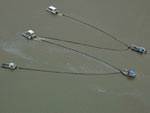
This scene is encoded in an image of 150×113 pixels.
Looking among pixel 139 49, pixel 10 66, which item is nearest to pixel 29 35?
pixel 10 66

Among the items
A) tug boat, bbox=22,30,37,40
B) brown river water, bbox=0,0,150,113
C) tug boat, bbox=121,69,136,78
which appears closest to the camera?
brown river water, bbox=0,0,150,113

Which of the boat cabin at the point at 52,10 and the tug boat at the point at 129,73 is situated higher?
the boat cabin at the point at 52,10

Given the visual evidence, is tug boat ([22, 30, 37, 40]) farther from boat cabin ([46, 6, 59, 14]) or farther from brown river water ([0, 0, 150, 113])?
boat cabin ([46, 6, 59, 14])

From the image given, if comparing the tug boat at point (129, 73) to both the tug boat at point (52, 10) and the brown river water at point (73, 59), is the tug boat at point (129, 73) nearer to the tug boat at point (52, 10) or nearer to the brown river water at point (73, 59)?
the brown river water at point (73, 59)

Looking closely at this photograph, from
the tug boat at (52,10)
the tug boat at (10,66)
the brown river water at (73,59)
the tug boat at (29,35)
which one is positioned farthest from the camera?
the tug boat at (52,10)

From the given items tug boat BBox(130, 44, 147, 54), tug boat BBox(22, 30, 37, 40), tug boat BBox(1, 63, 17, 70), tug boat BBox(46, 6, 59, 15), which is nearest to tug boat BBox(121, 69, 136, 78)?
tug boat BBox(130, 44, 147, 54)

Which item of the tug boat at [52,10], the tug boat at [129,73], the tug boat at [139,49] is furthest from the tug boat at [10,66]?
the tug boat at [139,49]

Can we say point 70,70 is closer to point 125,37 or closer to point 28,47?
point 28,47

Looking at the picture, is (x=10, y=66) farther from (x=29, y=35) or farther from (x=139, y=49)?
(x=139, y=49)
